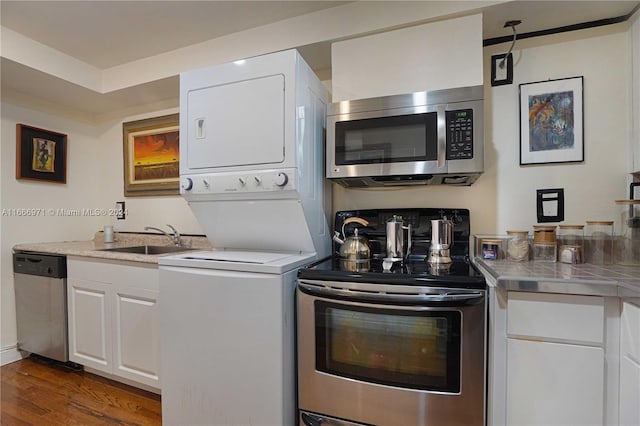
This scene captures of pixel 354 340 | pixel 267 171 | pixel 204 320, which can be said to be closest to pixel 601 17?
pixel 267 171

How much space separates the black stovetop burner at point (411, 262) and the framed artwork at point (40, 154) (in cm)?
256

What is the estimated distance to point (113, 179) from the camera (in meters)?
2.90

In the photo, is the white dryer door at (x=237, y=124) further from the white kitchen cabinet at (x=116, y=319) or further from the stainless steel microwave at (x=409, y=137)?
the white kitchen cabinet at (x=116, y=319)

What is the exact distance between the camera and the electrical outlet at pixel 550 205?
1.61 meters

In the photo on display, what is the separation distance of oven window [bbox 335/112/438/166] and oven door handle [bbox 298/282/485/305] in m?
0.64

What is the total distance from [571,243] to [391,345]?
1.05 m

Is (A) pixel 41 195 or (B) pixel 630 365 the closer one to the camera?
(B) pixel 630 365

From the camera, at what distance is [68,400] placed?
1875 millimetres

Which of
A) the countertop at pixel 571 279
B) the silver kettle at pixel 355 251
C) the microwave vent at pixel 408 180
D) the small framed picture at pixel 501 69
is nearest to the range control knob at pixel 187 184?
the microwave vent at pixel 408 180

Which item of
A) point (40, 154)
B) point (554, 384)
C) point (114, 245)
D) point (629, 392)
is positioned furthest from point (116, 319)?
point (629, 392)

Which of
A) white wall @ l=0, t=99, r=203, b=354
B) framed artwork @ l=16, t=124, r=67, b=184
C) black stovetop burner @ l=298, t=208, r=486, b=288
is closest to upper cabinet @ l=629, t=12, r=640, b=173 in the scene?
black stovetop burner @ l=298, t=208, r=486, b=288

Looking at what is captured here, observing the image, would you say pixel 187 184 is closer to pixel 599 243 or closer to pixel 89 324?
pixel 89 324

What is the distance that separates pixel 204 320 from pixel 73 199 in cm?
228

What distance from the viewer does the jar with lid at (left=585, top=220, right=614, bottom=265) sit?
1418 millimetres
